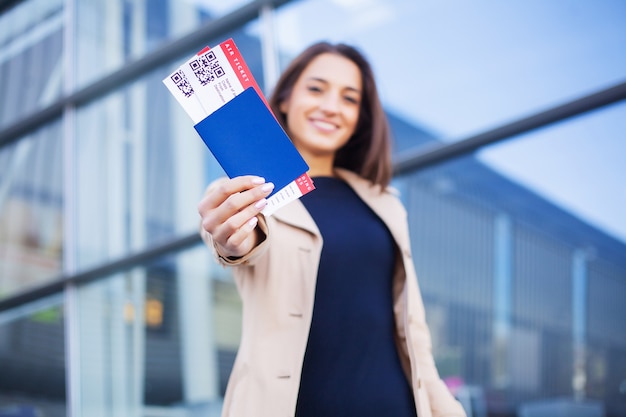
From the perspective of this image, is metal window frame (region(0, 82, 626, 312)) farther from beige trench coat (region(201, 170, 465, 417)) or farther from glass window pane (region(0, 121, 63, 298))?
beige trench coat (region(201, 170, 465, 417))

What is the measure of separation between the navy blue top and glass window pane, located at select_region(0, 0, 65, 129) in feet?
16.1

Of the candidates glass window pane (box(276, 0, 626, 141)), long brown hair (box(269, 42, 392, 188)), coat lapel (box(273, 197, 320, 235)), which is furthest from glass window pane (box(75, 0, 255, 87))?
coat lapel (box(273, 197, 320, 235))

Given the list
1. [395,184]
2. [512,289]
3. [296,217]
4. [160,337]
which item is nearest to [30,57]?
[160,337]

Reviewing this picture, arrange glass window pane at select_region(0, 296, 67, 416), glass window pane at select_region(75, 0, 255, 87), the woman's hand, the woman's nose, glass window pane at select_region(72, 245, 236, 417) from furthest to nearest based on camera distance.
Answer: glass window pane at select_region(0, 296, 67, 416), glass window pane at select_region(75, 0, 255, 87), glass window pane at select_region(72, 245, 236, 417), the woman's nose, the woman's hand

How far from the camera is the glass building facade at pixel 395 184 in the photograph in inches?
128

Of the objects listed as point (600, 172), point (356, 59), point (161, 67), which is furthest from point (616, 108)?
point (161, 67)

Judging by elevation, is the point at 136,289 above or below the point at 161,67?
below

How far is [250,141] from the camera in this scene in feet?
4.98

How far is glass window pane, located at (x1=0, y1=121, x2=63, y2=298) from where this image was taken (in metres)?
6.00

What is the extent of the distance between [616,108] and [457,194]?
83 cm

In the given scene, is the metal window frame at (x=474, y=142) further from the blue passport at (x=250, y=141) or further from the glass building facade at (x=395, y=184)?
the blue passport at (x=250, y=141)

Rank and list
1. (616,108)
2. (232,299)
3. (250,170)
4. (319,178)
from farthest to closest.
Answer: (232,299) → (616,108) → (319,178) → (250,170)

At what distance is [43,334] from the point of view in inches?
232

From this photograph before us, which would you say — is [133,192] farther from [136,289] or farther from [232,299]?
[232,299]
